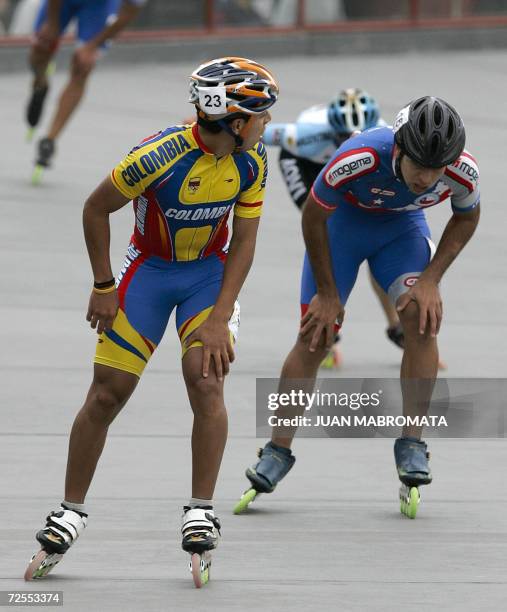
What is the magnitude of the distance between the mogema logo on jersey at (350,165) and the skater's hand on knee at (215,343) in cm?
106

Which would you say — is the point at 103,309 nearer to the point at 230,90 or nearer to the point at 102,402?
the point at 102,402

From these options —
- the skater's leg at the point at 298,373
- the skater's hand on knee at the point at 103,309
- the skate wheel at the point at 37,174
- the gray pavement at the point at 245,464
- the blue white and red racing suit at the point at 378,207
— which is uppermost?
the blue white and red racing suit at the point at 378,207

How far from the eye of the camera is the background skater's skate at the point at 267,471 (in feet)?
19.6

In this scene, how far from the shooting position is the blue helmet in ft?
26.1

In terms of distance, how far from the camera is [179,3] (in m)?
17.9

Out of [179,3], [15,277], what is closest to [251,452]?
[15,277]

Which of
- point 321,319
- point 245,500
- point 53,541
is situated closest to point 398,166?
point 321,319

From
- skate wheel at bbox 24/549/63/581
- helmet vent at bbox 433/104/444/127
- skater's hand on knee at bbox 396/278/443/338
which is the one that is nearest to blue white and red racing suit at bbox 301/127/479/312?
skater's hand on knee at bbox 396/278/443/338

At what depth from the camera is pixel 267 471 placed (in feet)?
19.7

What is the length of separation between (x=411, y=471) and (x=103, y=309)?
1.56 meters

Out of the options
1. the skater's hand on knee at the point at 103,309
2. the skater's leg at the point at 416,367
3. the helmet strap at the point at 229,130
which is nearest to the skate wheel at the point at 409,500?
the skater's leg at the point at 416,367

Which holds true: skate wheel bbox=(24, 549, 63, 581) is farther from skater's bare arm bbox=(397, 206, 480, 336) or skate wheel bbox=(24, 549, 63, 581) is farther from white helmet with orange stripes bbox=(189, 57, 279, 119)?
skater's bare arm bbox=(397, 206, 480, 336)

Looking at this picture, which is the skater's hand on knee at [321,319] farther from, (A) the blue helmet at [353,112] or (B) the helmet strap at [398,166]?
(A) the blue helmet at [353,112]

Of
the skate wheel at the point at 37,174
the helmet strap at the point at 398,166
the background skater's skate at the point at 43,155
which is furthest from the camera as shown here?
the skate wheel at the point at 37,174
